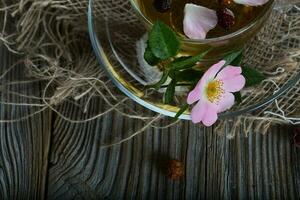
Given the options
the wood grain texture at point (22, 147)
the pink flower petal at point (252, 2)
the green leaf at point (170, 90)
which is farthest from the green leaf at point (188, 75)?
the wood grain texture at point (22, 147)

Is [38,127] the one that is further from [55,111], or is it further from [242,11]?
[242,11]

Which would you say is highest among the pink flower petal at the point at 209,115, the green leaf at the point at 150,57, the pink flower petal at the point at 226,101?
the green leaf at the point at 150,57

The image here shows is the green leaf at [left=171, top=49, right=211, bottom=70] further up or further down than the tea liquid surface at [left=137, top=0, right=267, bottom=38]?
further down

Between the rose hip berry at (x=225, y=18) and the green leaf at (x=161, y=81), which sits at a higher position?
the rose hip berry at (x=225, y=18)

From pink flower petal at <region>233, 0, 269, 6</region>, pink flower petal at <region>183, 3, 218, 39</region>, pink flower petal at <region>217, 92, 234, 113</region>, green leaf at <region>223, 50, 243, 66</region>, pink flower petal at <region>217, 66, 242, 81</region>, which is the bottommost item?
pink flower petal at <region>217, 92, 234, 113</region>

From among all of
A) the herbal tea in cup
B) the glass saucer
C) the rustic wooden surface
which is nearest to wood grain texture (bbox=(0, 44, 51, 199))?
the rustic wooden surface

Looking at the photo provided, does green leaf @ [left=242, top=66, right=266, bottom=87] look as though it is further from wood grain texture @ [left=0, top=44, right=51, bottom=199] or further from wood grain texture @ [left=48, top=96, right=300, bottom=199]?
wood grain texture @ [left=0, top=44, right=51, bottom=199]

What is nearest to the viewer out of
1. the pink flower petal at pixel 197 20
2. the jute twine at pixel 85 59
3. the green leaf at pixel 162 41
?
the green leaf at pixel 162 41

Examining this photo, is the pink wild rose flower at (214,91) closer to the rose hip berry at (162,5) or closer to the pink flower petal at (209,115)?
the pink flower petal at (209,115)
